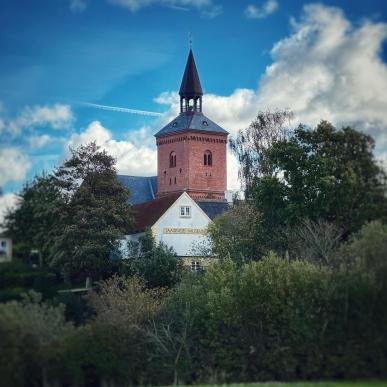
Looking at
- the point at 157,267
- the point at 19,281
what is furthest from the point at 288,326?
the point at 157,267

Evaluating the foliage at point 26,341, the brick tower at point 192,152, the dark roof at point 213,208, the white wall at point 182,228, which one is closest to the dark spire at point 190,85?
the brick tower at point 192,152

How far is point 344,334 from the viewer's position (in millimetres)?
41938

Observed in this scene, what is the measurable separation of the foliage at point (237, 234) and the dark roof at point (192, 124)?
48168 mm

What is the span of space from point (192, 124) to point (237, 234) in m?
54.3

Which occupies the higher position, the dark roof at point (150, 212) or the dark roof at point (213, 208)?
the dark roof at point (213, 208)

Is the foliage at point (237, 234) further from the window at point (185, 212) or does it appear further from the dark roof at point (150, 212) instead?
the dark roof at point (150, 212)

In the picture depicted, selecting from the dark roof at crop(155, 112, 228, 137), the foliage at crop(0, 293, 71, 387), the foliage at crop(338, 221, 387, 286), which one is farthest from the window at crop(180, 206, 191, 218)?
the dark roof at crop(155, 112, 228, 137)

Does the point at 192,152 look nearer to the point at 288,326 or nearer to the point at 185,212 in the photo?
the point at 185,212

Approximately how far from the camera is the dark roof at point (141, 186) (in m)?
115

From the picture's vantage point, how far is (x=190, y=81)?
4454 inches

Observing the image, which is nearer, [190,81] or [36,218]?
[36,218]

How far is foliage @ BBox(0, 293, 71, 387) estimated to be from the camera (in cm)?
3934

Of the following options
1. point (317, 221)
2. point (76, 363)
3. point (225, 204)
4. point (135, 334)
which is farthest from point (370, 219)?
point (225, 204)

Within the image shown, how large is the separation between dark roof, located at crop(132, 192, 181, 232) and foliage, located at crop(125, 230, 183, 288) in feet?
21.9
